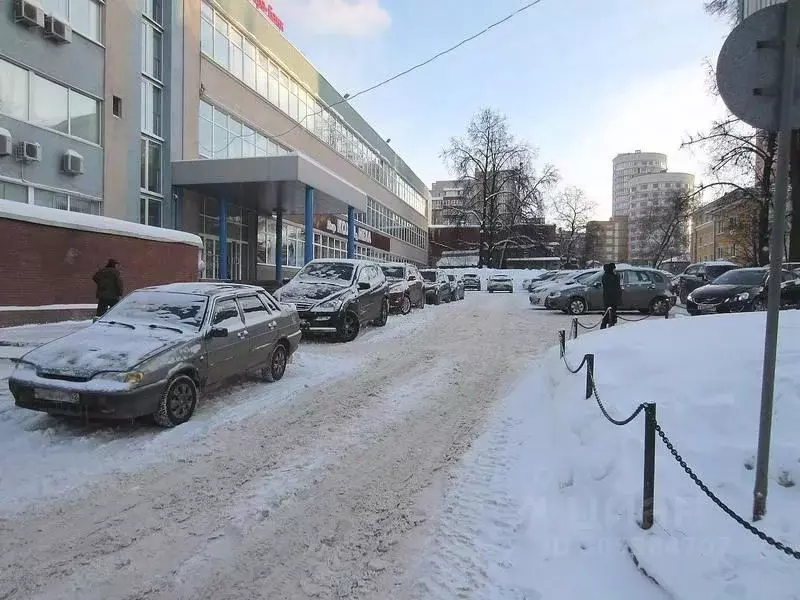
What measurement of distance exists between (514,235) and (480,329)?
46.8 meters

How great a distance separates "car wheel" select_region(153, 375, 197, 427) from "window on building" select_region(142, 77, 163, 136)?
57.4 ft

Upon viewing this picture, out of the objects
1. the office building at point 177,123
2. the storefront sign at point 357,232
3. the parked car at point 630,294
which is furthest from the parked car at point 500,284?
the parked car at point 630,294

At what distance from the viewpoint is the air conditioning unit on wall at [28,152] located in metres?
15.0

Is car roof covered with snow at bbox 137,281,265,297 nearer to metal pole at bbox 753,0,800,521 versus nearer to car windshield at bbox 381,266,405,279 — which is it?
metal pole at bbox 753,0,800,521

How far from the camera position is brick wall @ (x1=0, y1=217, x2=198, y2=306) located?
11.8m

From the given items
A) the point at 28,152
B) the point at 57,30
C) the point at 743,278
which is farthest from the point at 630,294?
the point at 57,30

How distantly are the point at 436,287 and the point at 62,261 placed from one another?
15.0m

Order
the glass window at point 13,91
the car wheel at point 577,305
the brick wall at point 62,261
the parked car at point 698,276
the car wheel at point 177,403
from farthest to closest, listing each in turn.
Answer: the parked car at point 698,276, the car wheel at point 577,305, the glass window at point 13,91, the brick wall at point 62,261, the car wheel at point 177,403

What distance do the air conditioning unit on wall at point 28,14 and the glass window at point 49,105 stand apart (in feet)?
4.43

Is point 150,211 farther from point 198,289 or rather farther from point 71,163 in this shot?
point 198,289

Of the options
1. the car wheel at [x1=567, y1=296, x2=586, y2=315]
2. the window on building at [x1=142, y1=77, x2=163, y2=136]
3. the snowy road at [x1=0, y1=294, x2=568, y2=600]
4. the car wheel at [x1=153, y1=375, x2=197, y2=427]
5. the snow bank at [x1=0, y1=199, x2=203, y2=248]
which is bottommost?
the snowy road at [x1=0, y1=294, x2=568, y2=600]

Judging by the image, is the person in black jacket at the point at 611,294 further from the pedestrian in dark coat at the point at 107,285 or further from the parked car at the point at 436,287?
the parked car at the point at 436,287

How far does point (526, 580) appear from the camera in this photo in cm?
319

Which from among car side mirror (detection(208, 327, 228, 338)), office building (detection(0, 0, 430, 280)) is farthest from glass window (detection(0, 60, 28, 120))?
Result: car side mirror (detection(208, 327, 228, 338))
